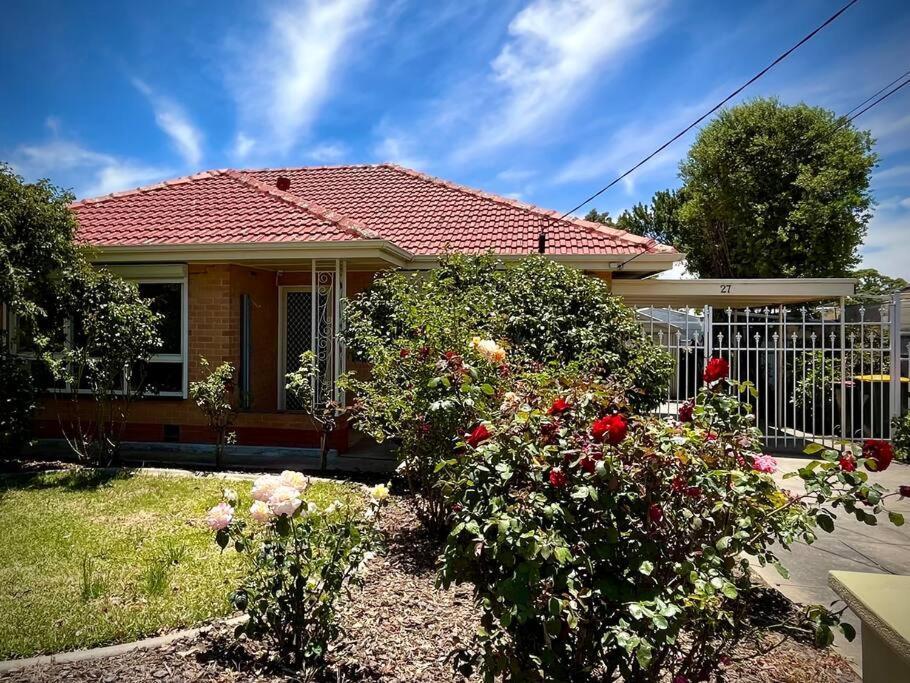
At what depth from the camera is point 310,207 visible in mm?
10086

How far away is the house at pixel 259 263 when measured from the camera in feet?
29.9

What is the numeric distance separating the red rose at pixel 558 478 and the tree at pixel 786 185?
23718mm

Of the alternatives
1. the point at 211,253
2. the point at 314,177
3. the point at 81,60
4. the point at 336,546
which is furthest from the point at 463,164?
the point at 336,546

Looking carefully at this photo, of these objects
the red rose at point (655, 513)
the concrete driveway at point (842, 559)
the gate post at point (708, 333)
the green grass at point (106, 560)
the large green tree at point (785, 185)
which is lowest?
the concrete driveway at point (842, 559)

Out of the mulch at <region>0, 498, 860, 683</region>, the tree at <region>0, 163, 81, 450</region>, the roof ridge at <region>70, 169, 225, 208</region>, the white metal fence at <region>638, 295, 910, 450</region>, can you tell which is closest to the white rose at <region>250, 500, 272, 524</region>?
the mulch at <region>0, 498, 860, 683</region>

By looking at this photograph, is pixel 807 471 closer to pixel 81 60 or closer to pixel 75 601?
pixel 75 601

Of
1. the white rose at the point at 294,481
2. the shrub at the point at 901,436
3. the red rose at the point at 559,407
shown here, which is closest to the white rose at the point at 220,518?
the white rose at the point at 294,481

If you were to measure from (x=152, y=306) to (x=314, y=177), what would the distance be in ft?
21.4

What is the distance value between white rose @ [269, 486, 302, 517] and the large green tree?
78.4 feet

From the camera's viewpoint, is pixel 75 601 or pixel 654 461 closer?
pixel 654 461

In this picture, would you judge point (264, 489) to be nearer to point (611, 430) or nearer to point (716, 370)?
point (611, 430)

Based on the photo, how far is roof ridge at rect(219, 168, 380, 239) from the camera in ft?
29.2

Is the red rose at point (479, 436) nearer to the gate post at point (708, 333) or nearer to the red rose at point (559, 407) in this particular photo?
the red rose at point (559, 407)

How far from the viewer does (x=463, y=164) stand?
14.1m
